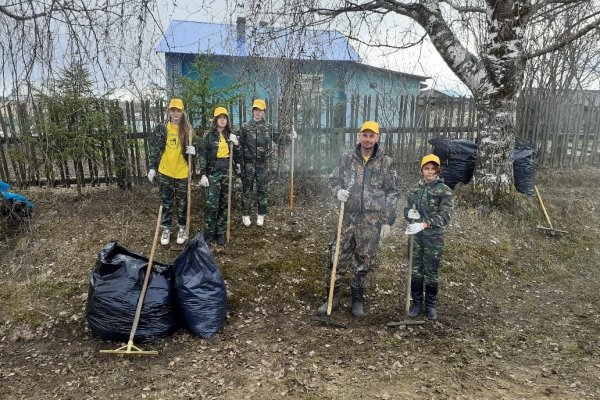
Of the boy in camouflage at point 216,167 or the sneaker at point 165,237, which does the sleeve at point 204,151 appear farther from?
the sneaker at point 165,237

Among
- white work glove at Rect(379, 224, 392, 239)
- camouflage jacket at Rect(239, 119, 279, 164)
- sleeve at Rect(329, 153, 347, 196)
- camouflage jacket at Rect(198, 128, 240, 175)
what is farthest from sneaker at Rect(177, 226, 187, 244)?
A: white work glove at Rect(379, 224, 392, 239)

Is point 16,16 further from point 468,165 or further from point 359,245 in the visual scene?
point 468,165

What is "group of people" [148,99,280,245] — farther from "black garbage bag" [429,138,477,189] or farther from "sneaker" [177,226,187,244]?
"black garbage bag" [429,138,477,189]

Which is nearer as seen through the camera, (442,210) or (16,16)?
(16,16)

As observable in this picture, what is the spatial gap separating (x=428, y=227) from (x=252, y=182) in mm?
2811

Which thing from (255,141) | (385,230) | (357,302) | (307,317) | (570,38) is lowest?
(307,317)

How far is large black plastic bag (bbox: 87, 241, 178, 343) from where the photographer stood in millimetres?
A: 3783

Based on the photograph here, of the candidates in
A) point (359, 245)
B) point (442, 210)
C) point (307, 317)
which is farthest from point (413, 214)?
point (307, 317)

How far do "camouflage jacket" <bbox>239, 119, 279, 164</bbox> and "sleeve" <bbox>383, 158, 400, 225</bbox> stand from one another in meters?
2.27

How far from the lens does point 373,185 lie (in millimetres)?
4246

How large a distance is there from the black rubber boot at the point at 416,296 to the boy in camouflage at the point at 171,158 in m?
2.96

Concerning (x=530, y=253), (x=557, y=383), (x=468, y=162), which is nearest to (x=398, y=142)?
(x=468, y=162)

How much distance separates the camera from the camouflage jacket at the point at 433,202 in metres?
4.20

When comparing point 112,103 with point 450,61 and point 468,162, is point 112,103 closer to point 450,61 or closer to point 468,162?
point 450,61
